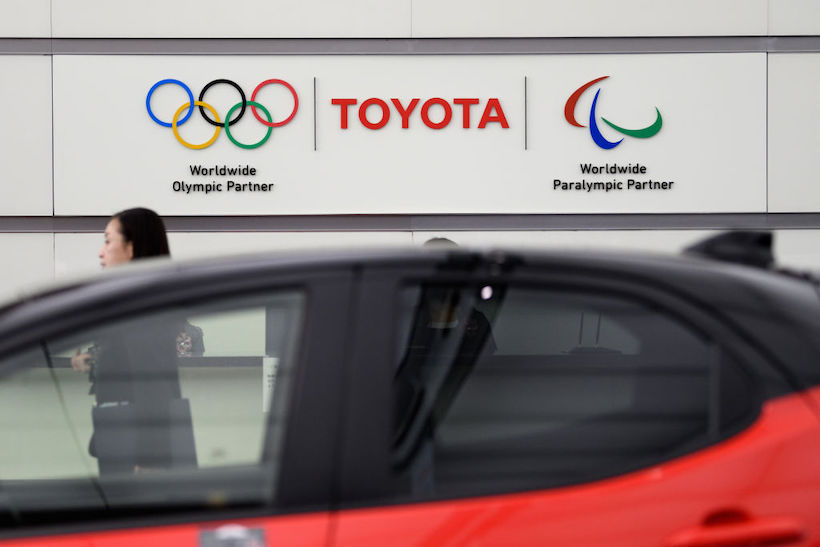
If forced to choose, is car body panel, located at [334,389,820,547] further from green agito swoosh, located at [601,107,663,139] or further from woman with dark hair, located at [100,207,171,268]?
green agito swoosh, located at [601,107,663,139]

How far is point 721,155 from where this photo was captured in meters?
7.90

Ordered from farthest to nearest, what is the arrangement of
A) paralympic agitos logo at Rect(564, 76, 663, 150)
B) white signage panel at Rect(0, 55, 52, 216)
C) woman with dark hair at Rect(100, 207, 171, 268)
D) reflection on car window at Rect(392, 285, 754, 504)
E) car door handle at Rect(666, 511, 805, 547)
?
paralympic agitos logo at Rect(564, 76, 663, 150) → white signage panel at Rect(0, 55, 52, 216) → woman with dark hair at Rect(100, 207, 171, 268) → reflection on car window at Rect(392, 285, 754, 504) → car door handle at Rect(666, 511, 805, 547)

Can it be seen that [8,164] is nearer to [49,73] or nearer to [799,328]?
[49,73]

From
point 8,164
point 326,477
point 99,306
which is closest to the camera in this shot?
point 326,477

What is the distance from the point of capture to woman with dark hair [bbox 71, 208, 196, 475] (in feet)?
5.96

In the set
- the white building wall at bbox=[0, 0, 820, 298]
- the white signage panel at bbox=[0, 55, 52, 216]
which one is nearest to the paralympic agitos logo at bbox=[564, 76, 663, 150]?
the white building wall at bbox=[0, 0, 820, 298]

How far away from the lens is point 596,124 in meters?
7.88

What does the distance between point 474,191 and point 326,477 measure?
6.33 m

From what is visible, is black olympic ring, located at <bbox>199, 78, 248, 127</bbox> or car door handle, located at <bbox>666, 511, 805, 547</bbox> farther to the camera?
black olympic ring, located at <bbox>199, 78, 248, 127</bbox>

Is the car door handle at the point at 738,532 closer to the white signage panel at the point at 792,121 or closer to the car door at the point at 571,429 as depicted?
the car door at the point at 571,429

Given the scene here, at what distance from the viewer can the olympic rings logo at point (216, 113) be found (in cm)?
774

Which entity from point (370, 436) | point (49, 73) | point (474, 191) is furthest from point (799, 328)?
point (49, 73)

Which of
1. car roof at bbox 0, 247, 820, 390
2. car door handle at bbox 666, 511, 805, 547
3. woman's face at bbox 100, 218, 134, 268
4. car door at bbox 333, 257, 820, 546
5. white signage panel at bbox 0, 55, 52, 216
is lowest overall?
car door handle at bbox 666, 511, 805, 547

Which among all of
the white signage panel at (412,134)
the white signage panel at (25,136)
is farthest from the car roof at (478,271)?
the white signage panel at (25,136)
